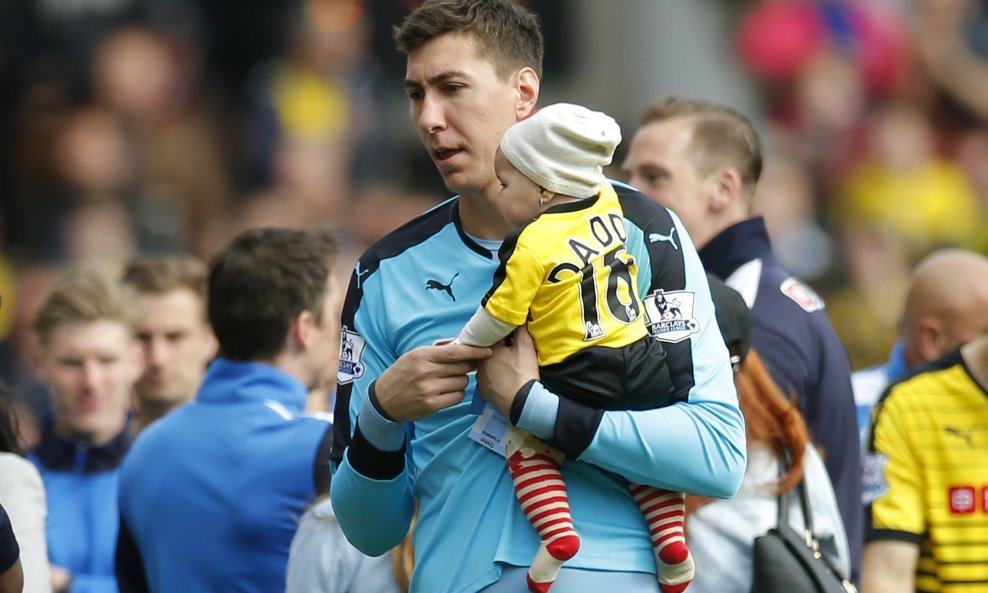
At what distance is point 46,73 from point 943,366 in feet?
26.6

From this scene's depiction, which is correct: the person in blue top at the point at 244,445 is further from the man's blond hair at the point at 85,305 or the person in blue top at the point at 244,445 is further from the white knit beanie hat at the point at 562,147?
the white knit beanie hat at the point at 562,147

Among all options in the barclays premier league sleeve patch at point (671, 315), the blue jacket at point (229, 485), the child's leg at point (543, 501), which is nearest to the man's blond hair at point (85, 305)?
the blue jacket at point (229, 485)

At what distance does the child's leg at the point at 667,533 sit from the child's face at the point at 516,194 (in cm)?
64

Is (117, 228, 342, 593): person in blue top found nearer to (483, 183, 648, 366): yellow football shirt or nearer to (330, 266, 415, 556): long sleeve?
(330, 266, 415, 556): long sleeve

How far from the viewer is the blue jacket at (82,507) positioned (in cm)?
580

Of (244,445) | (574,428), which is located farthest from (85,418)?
(574,428)

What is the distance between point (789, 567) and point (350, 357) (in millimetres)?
1319

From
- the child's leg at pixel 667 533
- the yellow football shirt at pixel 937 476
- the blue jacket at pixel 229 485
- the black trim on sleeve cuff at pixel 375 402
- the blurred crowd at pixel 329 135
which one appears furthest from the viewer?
the blurred crowd at pixel 329 135

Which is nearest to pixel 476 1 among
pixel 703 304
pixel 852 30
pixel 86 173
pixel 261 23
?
pixel 703 304

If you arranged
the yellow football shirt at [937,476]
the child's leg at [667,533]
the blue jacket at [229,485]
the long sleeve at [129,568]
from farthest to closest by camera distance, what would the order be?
1. the long sleeve at [129,568]
2. the yellow football shirt at [937,476]
3. the blue jacket at [229,485]
4. the child's leg at [667,533]

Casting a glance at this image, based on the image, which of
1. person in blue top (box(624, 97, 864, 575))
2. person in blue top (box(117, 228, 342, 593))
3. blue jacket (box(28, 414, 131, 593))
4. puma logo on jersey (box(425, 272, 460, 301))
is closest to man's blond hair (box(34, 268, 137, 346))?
blue jacket (box(28, 414, 131, 593))

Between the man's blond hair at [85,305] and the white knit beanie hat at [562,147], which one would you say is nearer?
the white knit beanie hat at [562,147]

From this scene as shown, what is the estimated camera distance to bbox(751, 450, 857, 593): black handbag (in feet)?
14.4

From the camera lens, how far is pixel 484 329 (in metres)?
3.57
